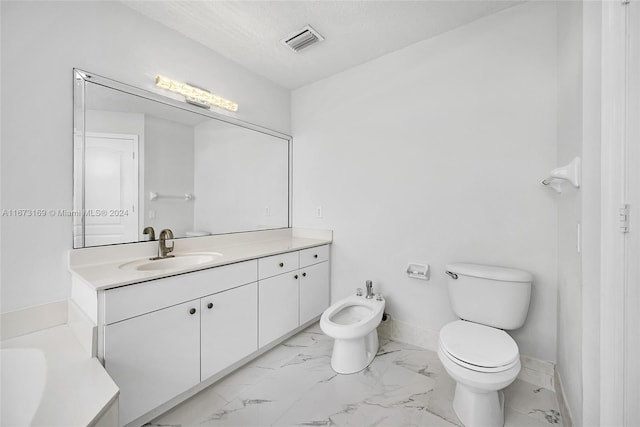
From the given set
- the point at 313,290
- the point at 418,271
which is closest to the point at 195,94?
the point at 313,290

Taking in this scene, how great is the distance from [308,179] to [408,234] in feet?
3.76

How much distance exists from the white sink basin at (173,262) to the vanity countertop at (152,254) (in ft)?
0.16

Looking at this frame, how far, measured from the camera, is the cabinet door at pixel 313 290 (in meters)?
2.25

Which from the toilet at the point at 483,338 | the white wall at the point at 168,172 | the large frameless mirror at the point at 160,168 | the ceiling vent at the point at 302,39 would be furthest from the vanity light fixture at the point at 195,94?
the toilet at the point at 483,338

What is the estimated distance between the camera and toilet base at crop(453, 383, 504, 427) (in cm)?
130

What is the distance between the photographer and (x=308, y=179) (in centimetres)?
269

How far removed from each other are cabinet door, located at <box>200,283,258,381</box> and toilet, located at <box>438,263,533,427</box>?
119cm

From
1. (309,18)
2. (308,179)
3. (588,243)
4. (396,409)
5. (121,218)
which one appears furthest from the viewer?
(308,179)

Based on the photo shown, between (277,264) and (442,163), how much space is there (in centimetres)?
146

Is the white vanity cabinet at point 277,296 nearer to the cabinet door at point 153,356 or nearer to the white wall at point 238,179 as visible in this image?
the cabinet door at point 153,356

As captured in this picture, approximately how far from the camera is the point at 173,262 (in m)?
1.76

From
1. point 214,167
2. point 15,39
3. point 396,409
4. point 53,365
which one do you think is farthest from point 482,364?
point 15,39

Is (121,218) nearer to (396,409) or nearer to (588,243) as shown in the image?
(396,409)

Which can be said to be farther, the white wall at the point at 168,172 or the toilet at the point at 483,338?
the white wall at the point at 168,172
